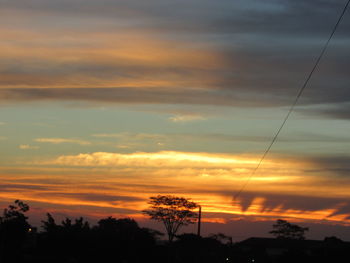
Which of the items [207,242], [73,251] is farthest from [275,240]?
[73,251]

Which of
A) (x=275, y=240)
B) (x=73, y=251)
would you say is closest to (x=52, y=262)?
(x=73, y=251)

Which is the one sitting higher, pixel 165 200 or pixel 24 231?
pixel 165 200

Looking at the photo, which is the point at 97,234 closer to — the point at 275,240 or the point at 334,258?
the point at 334,258

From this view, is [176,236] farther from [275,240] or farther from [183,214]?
[275,240]

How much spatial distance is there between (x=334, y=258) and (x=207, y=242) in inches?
2027

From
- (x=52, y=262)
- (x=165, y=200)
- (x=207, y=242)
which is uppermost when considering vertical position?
(x=165, y=200)

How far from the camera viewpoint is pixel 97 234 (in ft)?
235

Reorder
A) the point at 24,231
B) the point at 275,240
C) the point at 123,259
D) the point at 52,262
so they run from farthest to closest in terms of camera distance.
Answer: the point at 275,240 < the point at 24,231 < the point at 123,259 < the point at 52,262

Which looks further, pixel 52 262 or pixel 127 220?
pixel 127 220

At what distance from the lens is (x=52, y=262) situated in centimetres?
6072

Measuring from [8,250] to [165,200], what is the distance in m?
51.0

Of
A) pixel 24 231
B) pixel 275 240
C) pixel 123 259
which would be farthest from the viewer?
pixel 275 240

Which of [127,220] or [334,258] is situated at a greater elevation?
[127,220]

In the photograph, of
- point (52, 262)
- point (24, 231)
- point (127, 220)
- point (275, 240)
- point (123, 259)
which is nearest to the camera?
point (52, 262)
